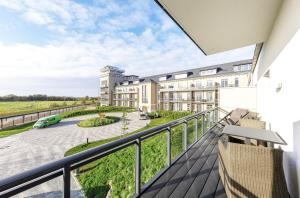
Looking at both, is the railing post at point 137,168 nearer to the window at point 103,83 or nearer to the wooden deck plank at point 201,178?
the wooden deck plank at point 201,178

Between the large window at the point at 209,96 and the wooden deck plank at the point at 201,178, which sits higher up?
the large window at the point at 209,96

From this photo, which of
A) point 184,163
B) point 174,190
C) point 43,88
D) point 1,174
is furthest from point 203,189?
point 43,88

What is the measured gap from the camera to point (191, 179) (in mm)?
2846

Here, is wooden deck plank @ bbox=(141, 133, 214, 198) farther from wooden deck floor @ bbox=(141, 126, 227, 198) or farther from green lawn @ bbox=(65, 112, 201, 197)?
green lawn @ bbox=(65, 112, 201, 197)

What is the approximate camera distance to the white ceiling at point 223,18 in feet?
7.98

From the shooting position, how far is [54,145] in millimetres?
15477

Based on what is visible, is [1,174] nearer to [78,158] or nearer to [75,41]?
[78,158]

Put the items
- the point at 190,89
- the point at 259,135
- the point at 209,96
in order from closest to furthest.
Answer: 1. the point at 259,135
2. the point at 209,96
3. the point at 190,89

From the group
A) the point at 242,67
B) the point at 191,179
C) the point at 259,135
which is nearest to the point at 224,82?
the point at 242,67

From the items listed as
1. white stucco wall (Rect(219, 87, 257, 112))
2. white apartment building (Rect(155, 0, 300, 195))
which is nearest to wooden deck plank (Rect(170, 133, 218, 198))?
white apartment building (Rect(155, 0, 300, 195))

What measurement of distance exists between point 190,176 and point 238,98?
9.69 meters

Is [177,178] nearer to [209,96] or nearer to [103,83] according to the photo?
[209,96]

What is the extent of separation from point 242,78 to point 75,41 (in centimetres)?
2662

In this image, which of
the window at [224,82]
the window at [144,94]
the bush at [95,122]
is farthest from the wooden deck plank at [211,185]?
the window at [144,94]
